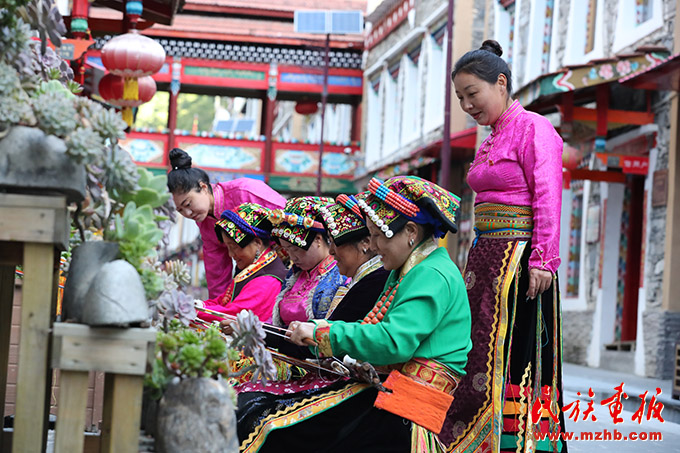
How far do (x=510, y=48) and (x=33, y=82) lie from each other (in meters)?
14.7

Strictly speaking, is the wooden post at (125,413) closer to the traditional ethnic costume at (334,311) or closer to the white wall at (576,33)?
the traditional ethnic costume at (334,311)

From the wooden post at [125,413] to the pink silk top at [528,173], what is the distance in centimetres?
218

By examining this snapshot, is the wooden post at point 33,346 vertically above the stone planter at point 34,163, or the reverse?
the stone planter at point 34,163

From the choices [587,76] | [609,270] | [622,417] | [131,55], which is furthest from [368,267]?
[609,270]

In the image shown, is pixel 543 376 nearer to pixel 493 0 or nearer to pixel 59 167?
pixel 59 167

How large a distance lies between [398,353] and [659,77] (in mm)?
7692

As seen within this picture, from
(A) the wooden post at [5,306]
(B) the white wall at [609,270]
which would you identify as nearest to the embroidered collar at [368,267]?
(A) the wooden post at [5,306]

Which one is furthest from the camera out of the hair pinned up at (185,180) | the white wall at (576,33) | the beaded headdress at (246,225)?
the white wall at (576,33)

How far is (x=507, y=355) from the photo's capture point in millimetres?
3959

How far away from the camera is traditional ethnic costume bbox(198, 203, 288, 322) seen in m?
4.65

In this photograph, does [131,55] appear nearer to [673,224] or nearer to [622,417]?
[622,417]

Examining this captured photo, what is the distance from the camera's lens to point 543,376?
407 cm

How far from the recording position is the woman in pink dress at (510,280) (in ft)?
12.9

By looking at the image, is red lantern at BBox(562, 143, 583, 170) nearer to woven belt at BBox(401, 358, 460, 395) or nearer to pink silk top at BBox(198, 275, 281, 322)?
pink silk top at BBox(198, 275, 281, 322)
